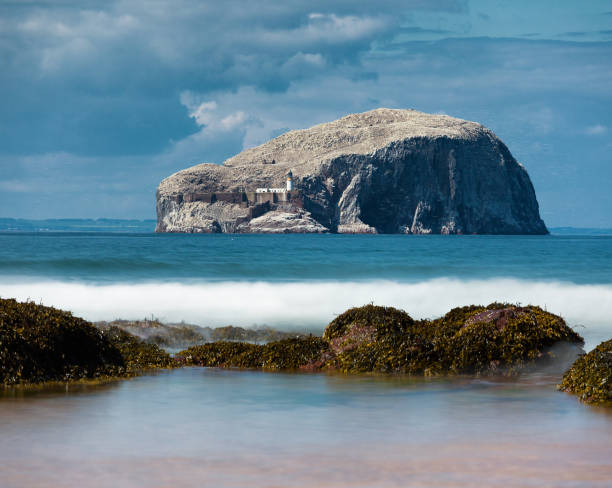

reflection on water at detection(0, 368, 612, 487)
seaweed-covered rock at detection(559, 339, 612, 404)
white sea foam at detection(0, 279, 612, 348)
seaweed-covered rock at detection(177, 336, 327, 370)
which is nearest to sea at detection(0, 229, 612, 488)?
reflection on water at detection(0, 368, 612, 487)

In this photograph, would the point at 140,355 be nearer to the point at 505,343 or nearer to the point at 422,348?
the point at 422,348

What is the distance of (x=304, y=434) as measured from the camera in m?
5.93

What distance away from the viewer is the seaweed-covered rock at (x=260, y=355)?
30.9ft

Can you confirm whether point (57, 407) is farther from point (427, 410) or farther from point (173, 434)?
point (427, 410)

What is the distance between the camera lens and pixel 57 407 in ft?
22.5

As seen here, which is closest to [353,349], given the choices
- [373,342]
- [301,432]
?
[373,342]

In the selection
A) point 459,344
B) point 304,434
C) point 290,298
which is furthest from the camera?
point 290,298

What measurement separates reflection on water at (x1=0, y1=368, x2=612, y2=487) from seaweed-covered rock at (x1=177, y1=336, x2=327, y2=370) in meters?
0.92

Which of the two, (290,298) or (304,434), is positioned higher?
(290,298)

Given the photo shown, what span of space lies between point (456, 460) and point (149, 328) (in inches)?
325

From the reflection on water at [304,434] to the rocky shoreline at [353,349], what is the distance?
0.49 metres

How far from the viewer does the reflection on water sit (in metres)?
4.81

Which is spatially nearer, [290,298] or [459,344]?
[459,344]

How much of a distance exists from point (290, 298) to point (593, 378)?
14.1 metres
